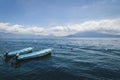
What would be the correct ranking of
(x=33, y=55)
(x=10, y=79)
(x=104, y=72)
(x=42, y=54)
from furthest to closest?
(x=42, y=54)
(x=33, y=55)
(x=104, y=72)
(x=10, y=79)

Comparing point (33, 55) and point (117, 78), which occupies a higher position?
point (33, 55)

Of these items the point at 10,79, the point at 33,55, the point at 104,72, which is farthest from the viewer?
the point at 33,55

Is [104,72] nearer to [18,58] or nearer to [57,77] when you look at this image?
[57,77]

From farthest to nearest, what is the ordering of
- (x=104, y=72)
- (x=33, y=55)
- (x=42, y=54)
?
(x=42, y=54), (x=33, y=55), (x=104, y=72)

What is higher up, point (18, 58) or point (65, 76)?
point (18, 58)

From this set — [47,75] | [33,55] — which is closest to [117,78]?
[47,75]

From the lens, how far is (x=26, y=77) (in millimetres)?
19078

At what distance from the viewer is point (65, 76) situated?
1986cm

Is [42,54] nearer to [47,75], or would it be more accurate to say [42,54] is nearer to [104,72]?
[47,75]

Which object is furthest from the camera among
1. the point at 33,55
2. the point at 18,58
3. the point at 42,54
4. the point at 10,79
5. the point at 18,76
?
the point at 42,54

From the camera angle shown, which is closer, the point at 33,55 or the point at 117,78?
the point at 117,78

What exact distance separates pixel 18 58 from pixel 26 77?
34.0 ft

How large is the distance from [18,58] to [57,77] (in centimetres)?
1321

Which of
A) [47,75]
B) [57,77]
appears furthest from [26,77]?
[57,77]
